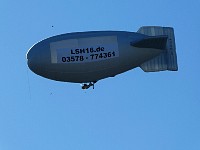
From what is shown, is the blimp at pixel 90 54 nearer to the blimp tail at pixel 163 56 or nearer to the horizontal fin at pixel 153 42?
the horizontal fin at pixel 153 42

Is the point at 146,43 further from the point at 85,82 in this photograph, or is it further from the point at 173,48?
the point at 85,82

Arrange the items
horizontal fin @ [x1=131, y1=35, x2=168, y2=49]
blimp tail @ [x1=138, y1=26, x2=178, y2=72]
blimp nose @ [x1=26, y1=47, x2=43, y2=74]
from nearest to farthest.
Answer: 1. blimp nose @ [x1=26, y1=47, x2=43, y2=74]
2. horizontal fin @ [x1=131, y1=35, x2=168, y2=49]
3. blimp tail @ [x1=138, y1=26, x2=178, y2=72]

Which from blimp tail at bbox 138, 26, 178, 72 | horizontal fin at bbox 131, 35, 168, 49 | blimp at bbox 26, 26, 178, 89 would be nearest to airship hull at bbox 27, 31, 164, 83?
blimp at bbox 26, 26, 178, 89

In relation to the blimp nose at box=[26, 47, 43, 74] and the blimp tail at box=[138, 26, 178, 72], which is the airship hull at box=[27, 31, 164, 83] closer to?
the blimp nose at box=[26, 47, 43, 74]

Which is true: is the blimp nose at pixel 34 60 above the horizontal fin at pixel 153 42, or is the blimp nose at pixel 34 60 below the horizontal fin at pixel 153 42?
below

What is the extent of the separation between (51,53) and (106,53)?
5.42 m

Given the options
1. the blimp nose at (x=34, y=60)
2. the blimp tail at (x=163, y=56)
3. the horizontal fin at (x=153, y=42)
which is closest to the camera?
the blimp nose at (x=34, y=60)

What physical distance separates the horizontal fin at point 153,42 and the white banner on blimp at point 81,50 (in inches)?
101

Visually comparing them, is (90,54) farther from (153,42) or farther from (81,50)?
(153,42)

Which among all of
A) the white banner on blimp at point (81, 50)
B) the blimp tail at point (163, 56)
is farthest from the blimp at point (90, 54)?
the blimp tail at point (163, 56)

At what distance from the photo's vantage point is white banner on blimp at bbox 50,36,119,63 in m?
55.2

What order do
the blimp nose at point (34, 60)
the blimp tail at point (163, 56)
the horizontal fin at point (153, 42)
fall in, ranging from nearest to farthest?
the blimp nose at point (34, 60) < the horizontal fin at point (153, 42) < the blimp tail at point (163, 56)

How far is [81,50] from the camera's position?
5538 centimetres

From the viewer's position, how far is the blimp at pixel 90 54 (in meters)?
55.2
